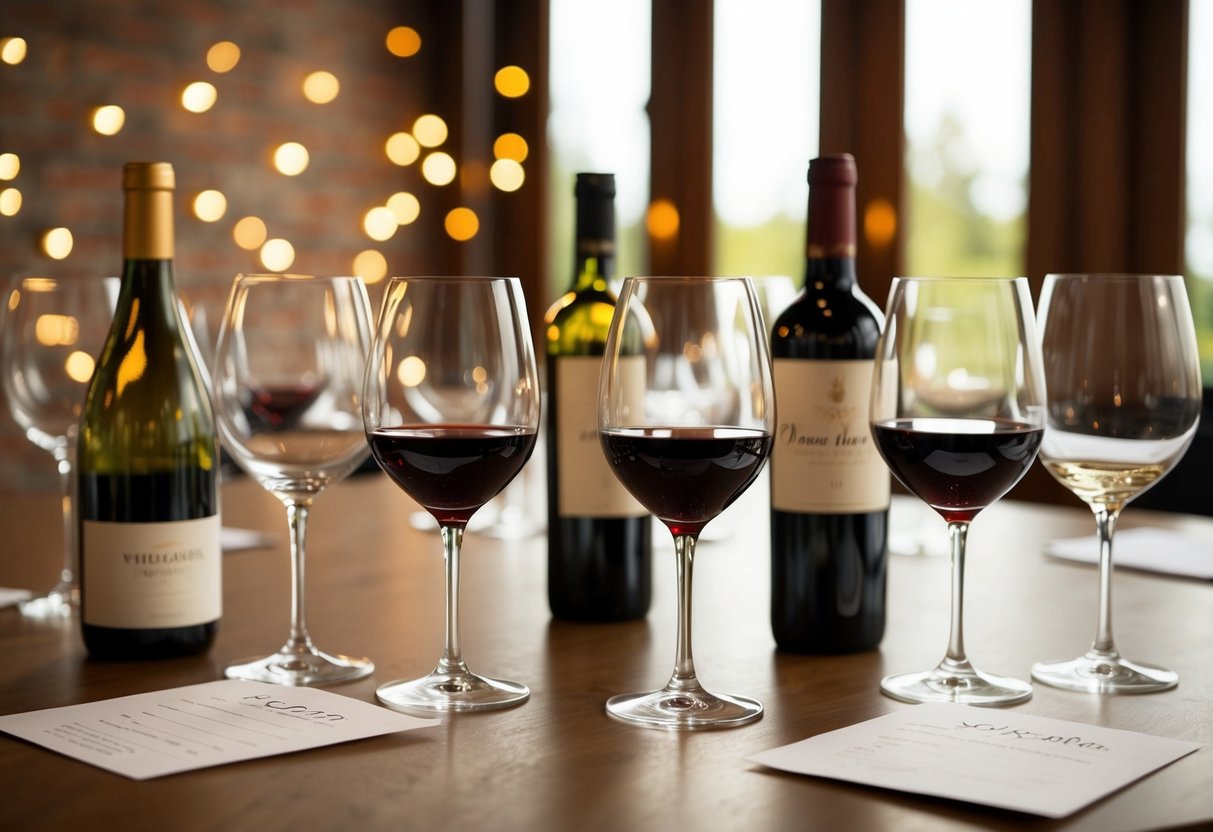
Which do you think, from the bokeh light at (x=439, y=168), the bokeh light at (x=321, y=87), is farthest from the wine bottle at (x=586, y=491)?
the bokeh light at (x=439, y=168)

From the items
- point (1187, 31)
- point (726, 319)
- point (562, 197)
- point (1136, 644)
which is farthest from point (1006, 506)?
point (562, 197)

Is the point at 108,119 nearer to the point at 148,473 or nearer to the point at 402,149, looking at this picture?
the point at 402,149

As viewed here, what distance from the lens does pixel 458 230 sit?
4.76 m

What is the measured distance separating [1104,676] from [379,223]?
3935 millimetres

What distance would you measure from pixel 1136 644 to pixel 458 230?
3.90 m

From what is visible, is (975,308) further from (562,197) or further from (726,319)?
(562,197)

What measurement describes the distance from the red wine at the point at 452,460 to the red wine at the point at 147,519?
0.65ft

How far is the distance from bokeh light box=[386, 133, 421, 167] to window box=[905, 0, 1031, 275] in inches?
71.7

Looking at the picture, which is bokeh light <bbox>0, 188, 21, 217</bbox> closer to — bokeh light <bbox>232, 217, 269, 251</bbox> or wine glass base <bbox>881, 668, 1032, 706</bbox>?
bokeh light <bbox>232, 217, 269, 251</bbox>

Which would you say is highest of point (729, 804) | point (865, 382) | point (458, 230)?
point (458, 230)

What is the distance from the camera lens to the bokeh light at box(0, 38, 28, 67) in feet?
11.6

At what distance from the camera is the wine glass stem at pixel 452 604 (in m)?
0.87

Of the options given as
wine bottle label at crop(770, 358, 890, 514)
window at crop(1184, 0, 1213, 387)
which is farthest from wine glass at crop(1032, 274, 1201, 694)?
window at crop(1184, 0, 1213, 387)

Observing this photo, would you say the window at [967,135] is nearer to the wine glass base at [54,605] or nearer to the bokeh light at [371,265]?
the bokeh light at [371,265]
